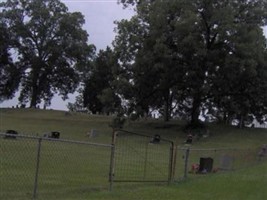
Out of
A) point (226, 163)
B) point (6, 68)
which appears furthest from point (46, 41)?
point (226, 163)

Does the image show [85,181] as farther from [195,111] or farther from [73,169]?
[195,111]

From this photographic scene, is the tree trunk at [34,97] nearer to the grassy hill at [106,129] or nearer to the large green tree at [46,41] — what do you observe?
the large green tree at [46,41]

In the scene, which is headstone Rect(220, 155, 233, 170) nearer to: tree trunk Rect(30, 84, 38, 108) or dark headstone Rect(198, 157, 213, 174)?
dark headstone Rect(198, 157, 213, 174)

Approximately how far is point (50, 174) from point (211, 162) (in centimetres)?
992

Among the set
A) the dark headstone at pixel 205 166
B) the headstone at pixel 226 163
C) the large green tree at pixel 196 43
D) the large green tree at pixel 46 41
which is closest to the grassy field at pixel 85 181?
the headstone at pixel 226 163

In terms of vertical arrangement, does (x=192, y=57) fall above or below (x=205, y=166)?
above

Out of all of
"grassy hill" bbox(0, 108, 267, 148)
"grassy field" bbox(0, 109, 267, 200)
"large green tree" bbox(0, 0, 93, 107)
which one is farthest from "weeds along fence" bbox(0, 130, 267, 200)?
"large green tree" bbox(0, 0, 93, 107)

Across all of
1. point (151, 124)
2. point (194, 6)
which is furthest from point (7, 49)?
point (194, 6)

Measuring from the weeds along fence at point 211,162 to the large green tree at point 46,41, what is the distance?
2342 inches

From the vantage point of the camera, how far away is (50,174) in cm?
1716

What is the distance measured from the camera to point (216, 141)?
2037 inches

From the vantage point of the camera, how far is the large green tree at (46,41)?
9119cm

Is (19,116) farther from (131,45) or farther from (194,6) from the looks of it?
(194,6)

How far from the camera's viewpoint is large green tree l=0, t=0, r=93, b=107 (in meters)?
91.2
